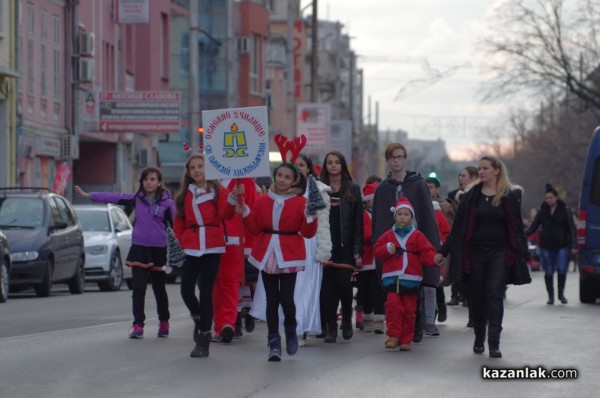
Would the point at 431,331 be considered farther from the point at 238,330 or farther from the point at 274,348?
the point at 274,348

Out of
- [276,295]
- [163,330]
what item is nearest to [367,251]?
[163,330]

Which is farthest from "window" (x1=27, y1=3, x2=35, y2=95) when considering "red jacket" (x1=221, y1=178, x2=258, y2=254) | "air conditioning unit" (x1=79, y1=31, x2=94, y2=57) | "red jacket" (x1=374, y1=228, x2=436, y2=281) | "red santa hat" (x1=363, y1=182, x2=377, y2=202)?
"red jacket" (x1=374, y1=228, x2=436, y2=281)

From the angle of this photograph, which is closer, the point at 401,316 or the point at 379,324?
the point at 401,316

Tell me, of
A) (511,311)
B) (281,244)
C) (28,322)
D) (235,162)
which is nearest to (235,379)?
(281,244)

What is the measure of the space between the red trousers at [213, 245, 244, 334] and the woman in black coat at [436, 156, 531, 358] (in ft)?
6.05

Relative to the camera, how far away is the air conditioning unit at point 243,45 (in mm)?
66688

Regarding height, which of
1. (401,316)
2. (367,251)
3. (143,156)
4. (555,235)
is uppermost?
(143,156)

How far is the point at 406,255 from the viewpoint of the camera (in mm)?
14789

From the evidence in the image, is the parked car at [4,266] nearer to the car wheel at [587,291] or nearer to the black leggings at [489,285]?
the car wheel at [587,291]

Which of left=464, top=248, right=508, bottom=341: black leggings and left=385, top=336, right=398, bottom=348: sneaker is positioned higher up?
left=464, top=248, right=508, bottom=341: black leggings

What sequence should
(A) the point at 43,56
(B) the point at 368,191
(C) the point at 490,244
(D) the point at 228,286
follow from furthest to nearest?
1. (A) the point at 43,56
2. (B) the point at 368,191
3. (D) the point at 228,286
4. (C) the point at 490,244

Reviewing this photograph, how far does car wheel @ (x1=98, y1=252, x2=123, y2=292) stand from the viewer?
96.1 feet

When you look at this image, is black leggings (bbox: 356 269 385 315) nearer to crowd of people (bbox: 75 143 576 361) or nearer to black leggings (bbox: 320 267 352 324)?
crowd of people (bbox: 75 143 576 361)

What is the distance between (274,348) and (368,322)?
3.77 m
